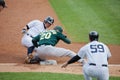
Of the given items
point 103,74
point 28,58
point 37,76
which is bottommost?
point 37,76

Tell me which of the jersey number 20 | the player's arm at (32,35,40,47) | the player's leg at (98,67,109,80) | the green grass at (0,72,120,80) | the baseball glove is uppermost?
the jersey number 20

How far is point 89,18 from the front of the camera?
19453 mm

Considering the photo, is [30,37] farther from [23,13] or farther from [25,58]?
[23,13]

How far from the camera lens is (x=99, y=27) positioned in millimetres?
18406

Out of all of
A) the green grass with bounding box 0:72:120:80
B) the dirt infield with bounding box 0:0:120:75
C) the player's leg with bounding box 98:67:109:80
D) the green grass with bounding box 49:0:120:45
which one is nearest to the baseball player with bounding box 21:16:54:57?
the dirt infield with bounding box 0:0:120:75

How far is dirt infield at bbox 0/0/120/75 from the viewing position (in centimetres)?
1430

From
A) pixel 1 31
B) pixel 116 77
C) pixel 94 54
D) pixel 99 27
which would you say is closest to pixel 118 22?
pixel 99 27

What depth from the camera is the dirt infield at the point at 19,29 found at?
14305 mm

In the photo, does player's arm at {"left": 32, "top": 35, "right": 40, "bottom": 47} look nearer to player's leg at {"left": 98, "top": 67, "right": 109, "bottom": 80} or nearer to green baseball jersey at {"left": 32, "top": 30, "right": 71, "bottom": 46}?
green baseball jersey at {"left": 32, "top": 30, "right": 71, "bottom": 46}

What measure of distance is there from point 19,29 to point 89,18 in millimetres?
3390

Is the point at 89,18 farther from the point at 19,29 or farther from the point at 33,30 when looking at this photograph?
the point at 33,30

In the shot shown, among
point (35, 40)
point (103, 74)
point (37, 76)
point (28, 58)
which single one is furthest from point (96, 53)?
point (28, 58)

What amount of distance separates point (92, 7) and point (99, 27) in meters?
2.89

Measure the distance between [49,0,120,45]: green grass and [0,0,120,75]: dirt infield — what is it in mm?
527
